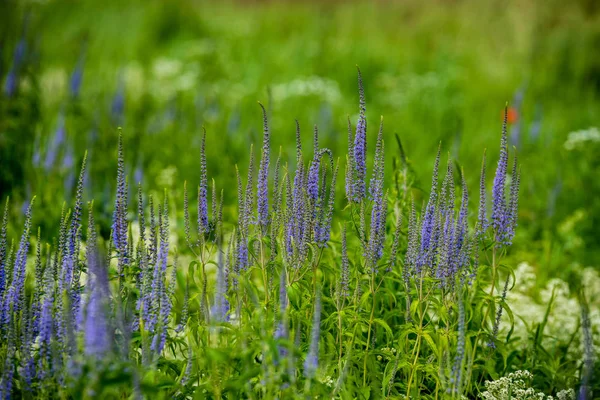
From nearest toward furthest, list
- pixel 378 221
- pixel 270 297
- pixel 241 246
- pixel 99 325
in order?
pixel 99 325, pixel 378 221, pixel 241 246, pixel 270 297

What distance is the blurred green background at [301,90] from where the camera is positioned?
5.31 meters

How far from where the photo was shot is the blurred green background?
5.31 m

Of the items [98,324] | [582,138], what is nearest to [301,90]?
[582,138]

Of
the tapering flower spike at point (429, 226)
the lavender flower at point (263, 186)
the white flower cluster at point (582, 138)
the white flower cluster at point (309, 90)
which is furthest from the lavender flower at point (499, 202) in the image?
the white flower cluster at point (309, 90)

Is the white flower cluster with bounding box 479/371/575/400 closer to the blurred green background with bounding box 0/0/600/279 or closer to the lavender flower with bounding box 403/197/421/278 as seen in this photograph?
the lavender flower with bounding box 403/197/421/278

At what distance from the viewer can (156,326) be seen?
2.48 meters

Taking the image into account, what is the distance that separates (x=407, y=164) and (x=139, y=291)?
1574 mm

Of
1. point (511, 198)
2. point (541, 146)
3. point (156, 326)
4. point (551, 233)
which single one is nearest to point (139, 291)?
point (156, 326)

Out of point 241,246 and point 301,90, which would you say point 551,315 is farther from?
point 301,90

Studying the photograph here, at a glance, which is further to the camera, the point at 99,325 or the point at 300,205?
the point at 300,205

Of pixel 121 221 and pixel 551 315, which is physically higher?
pixel 121 221

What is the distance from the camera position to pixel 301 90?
7.51 meters

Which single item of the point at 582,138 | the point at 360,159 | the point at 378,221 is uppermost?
the point at 582,138

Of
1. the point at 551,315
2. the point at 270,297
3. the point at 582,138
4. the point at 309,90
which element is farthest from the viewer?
the point at 309,90
